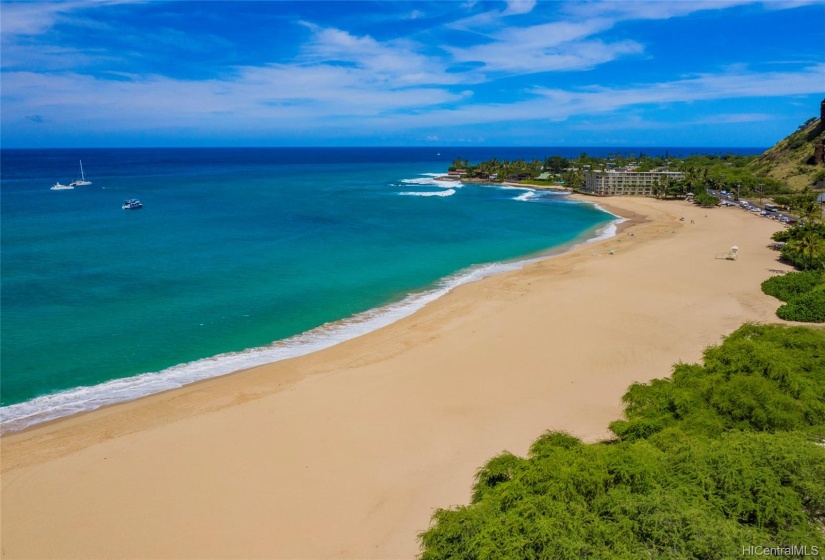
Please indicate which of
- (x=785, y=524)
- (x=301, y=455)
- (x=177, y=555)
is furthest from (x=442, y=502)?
(x=785, y=524)

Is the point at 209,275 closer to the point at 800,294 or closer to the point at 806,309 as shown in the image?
the point at 806,309

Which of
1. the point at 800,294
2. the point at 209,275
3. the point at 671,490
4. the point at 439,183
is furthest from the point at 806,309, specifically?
the point at 439,183

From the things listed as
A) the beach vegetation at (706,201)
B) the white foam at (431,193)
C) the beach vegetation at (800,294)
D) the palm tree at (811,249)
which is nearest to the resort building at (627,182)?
the beach vegetation at (706,201)

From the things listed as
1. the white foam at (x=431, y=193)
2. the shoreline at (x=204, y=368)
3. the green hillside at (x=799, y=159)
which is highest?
the green hillside at (x=799, y=159)

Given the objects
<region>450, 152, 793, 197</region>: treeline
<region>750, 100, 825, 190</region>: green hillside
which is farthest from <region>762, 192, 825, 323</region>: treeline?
<region>750, 100, 825, 190</region>: green hillside

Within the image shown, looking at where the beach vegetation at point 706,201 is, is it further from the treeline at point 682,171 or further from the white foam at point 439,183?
the white foam at point 439,183

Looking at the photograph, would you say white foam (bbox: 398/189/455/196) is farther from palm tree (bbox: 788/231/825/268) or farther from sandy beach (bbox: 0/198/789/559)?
sandy beach (bbox: 0/198/789/559)
